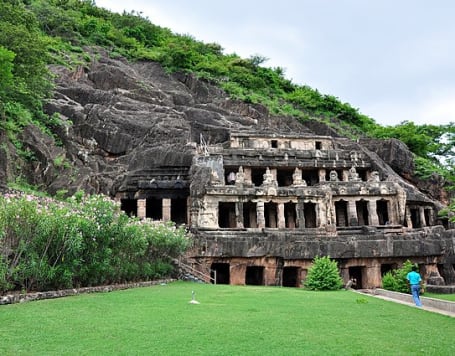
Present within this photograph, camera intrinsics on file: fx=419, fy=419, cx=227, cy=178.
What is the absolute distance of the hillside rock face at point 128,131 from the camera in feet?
101

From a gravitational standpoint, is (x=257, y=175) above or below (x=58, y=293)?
above

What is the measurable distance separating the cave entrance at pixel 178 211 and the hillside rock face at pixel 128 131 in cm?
275

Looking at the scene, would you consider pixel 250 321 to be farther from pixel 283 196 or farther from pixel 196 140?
pixel 196 140

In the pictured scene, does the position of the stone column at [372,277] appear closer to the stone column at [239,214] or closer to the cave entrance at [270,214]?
the cave entrance at [270,214]

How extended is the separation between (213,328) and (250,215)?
23.5m

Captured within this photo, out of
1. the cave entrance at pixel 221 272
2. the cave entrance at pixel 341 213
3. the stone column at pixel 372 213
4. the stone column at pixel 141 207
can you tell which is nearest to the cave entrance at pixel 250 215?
the cave entrance at pixel 221 272

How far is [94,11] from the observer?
67.2 metres

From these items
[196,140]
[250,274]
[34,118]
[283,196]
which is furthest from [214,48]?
[250,274]

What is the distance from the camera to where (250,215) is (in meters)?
31.6

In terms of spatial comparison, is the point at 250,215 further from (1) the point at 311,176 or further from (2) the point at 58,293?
(2) the point at 58,293

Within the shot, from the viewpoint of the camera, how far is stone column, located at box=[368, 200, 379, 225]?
30578 millimetres

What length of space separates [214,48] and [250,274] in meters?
52.9

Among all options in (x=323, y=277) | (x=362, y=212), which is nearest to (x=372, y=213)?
(x=362, y=212)

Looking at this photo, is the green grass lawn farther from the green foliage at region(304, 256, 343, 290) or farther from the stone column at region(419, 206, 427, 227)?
the stone column at region(419, 206, 427, 227)
